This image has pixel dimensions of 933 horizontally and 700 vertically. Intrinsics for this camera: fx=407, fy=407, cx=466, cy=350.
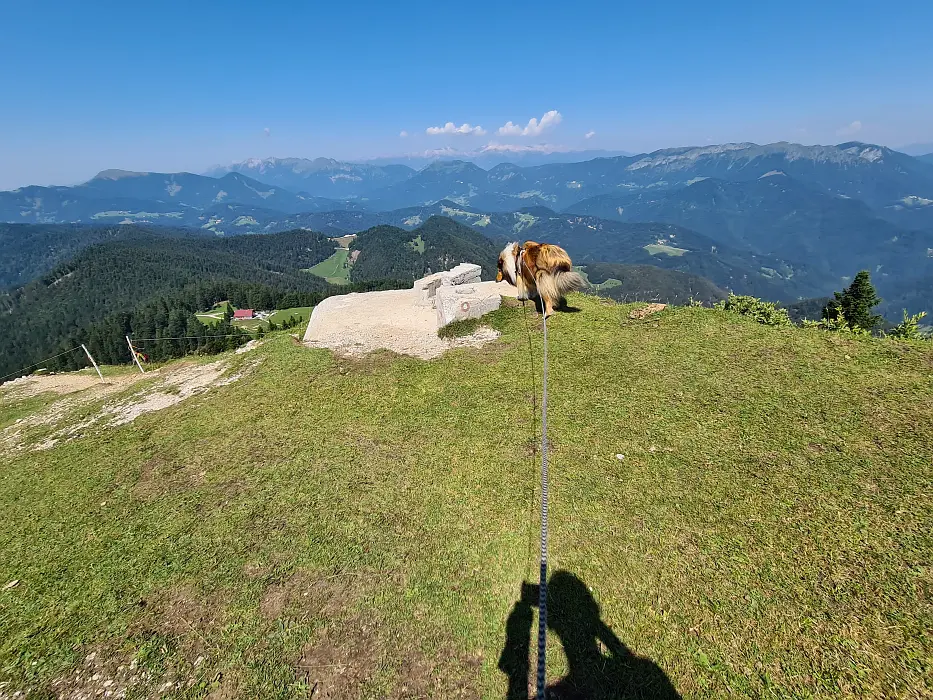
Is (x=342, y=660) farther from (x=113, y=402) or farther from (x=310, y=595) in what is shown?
(x=113, y=402)

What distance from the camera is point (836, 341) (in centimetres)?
1171

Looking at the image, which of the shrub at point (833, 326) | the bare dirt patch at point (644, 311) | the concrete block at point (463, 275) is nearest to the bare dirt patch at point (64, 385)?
the concrete block at point (463, 275)

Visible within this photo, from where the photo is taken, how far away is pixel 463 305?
16.7m

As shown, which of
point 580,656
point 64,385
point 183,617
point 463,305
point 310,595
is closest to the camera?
point 580,656

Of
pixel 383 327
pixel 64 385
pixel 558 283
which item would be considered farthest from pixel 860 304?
pixel 64 385

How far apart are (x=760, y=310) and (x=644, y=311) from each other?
4.86 m

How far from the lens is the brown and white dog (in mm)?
14844

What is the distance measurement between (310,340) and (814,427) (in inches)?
677

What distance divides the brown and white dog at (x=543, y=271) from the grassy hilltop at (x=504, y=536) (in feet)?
12.1

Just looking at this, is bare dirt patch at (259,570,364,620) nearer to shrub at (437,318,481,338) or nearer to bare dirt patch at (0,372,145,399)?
shrub at (437,318,481,338)

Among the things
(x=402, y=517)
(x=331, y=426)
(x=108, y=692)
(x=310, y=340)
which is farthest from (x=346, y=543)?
(x=310, y=340)

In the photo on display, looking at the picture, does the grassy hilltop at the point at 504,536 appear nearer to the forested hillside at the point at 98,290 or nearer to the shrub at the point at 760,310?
the shrub at the point at 760,310

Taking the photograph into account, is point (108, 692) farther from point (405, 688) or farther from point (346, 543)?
point (405, 688)

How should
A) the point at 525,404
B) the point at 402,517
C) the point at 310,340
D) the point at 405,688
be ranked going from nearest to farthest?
the point at 405,688
the point at 402,517
the point at 525,404
the point at 310,340
